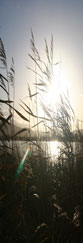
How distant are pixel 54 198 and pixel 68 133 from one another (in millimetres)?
1287

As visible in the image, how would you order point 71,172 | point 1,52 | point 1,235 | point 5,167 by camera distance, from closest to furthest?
point 1,235, point 5,167, point 71,172, point 1,52

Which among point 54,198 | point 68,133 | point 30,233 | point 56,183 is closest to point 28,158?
point 68,133

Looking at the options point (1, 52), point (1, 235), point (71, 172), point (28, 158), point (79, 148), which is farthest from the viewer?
point (79, 148)

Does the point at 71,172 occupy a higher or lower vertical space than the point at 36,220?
higher

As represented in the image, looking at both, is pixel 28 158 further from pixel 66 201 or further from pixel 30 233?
pixel 30 233

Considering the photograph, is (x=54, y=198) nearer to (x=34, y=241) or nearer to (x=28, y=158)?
(x=34, y=241)

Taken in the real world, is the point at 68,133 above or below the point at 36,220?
above

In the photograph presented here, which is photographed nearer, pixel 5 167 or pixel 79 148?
pixel 5 167

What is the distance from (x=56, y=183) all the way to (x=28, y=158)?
0.96m

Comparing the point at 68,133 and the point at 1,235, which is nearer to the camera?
the point at 1,235

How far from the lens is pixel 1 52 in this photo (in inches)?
110

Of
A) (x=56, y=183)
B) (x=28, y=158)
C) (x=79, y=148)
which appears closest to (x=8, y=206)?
(x=56, y=183)

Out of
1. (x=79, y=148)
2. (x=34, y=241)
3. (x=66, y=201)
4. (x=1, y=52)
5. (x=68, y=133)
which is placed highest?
(x=1, y=52)

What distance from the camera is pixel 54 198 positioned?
1757 mm
